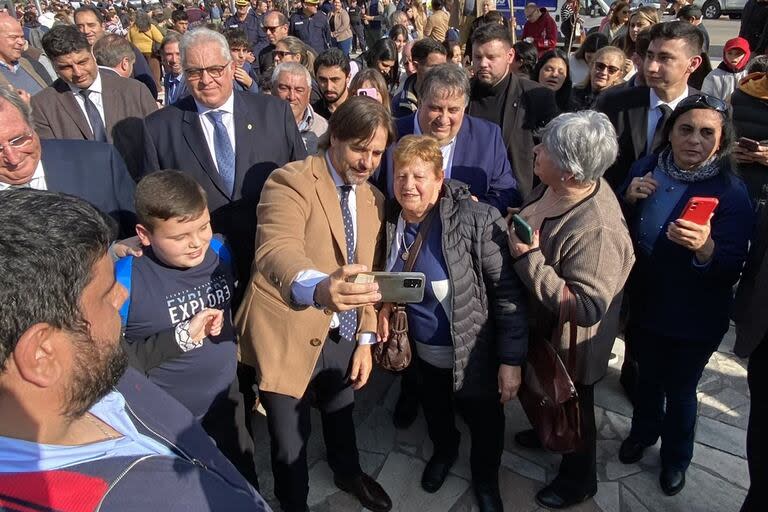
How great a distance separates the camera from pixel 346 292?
5.73ft

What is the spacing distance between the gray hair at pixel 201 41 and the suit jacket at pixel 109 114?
915 mm

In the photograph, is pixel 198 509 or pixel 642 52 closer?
pixel 198 509

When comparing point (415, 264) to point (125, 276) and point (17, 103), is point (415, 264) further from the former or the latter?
point (17, 103)

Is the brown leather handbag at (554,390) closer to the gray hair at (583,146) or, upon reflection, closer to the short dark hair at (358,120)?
the gray hair at (583,146)

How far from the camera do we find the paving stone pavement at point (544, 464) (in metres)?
2.78

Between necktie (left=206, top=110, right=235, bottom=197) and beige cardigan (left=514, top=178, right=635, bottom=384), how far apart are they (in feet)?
5.39

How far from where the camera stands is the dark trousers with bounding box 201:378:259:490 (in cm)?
246

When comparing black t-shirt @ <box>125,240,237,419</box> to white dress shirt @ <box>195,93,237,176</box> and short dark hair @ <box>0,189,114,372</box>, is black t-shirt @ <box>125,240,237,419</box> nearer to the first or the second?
white dress shirt @ <box>195,93,237,176</box>

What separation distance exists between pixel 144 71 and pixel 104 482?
650 centimetres

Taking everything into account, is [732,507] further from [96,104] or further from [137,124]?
[96,104]

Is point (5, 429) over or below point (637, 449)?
over

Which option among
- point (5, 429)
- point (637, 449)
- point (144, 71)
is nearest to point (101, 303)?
point (5, 429)

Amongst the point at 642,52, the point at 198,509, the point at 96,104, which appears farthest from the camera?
the point at 642,52

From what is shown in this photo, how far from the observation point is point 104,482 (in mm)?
989
